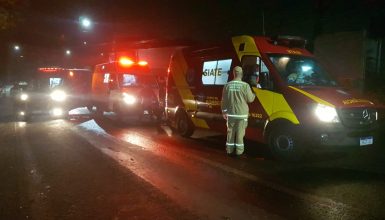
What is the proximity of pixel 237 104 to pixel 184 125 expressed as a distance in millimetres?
3752

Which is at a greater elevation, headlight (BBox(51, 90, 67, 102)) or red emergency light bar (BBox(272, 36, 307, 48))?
red emergency light bar (BBox(272, 36, 307, 48))

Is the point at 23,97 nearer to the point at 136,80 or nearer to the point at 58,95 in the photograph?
the point at 58,95

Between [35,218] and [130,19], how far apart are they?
93.2 ft

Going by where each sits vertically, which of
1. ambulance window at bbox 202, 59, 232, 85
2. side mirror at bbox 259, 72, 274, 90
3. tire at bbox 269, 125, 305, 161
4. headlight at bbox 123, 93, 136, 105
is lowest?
tire at bbox 269, 125, 305, 161

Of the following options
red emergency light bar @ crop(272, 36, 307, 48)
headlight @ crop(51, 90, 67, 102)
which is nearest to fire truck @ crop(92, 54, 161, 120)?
headlight @ crop(51, 90, 67, 102)

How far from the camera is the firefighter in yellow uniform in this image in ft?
26.9

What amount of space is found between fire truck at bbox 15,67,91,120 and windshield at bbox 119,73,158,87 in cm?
394

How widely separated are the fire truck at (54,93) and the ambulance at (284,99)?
10594mm

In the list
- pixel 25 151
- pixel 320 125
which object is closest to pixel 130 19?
pixel 25 151

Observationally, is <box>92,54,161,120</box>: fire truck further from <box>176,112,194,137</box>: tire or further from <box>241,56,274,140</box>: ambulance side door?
<box>241,56,274,140</box>: ambulance side door

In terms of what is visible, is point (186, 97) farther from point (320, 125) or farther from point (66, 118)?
point (66, 118)

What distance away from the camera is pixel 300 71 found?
8742mm

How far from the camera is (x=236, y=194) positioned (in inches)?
236

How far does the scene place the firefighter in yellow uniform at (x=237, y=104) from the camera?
8203 millimetres
